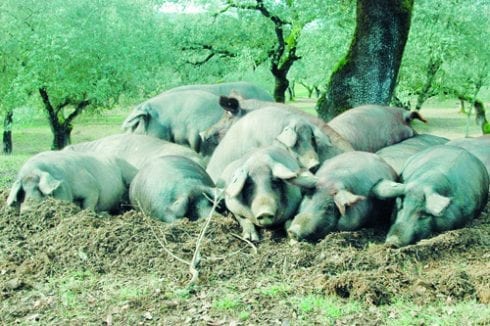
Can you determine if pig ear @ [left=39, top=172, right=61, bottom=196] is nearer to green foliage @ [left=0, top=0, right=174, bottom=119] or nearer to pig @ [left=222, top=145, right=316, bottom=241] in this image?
pig @ [left=222, top=145, right=316, bottom=241]

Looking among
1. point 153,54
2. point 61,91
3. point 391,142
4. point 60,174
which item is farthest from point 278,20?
point 60,174

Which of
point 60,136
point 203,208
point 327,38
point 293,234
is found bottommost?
point 60,136

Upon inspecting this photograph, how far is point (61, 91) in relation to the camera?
23.8 metres

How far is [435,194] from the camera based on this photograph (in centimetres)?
682

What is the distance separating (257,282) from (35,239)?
2339 mm

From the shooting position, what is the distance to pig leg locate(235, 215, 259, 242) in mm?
6757

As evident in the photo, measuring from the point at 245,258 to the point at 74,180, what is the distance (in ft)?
9.23

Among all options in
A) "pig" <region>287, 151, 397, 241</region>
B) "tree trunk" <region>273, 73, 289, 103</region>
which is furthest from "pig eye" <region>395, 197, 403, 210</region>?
"tree trunk" <region>273, 73, 289, 103</region>

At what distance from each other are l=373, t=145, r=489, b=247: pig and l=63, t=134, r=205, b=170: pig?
3191 millimetres

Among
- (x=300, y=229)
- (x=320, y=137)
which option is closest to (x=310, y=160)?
(x=320, y=137)

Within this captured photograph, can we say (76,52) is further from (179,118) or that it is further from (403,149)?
(403,149)

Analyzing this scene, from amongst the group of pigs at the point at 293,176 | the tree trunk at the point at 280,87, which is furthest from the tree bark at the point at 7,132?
the group of pigs at the point at 293,176

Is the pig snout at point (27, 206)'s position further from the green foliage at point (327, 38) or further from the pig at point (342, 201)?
the green foliage at point (327, 38)

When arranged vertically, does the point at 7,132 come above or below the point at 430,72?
below
